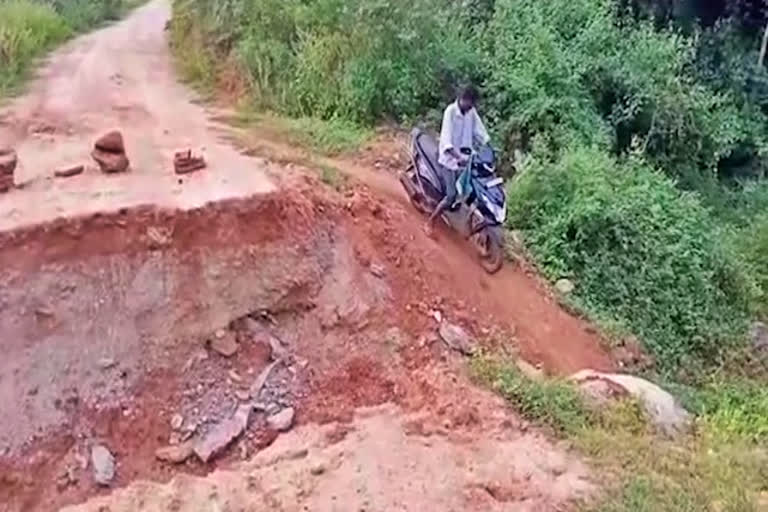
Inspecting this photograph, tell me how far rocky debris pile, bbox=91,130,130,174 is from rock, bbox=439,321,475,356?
2.54 m

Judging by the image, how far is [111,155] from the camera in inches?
328

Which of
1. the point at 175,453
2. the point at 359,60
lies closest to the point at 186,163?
the point at 175,453

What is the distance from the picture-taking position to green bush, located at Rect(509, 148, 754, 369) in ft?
29.7

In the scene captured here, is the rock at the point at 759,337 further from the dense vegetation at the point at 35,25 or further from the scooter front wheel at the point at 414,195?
the dense vegetation at the point at 35,25

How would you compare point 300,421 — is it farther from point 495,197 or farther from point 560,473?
point 495,197

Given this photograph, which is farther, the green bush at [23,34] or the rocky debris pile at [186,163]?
the green bush at [23,34]

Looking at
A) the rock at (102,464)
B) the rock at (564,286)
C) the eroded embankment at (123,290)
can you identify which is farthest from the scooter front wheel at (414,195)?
the rock at (102,464)

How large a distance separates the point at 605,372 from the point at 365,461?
8.29 feet

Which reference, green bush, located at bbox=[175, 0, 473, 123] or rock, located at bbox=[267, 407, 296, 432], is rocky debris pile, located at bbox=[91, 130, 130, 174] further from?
green bush, located at bbox=[175, 0, 473, 123]

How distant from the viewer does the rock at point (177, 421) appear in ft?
22.1

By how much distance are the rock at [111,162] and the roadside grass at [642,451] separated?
9.45 feet

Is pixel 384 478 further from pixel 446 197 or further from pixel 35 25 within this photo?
pixel 35 25

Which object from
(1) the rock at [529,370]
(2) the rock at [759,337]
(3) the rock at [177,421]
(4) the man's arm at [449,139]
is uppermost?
(4) the man's arm at [449,139]

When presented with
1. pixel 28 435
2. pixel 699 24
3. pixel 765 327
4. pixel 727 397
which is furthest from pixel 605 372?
pixel 699 24
